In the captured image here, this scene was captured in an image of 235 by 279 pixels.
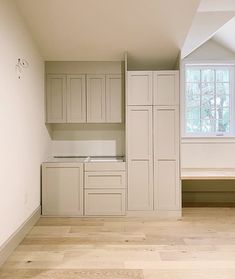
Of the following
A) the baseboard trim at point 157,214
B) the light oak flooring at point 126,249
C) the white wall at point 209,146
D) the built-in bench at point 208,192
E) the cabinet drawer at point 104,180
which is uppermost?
the white wall at point 209,146

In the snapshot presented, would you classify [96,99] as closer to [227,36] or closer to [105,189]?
[105,189]

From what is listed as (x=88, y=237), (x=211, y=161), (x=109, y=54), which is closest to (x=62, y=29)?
(x=109, y=54)

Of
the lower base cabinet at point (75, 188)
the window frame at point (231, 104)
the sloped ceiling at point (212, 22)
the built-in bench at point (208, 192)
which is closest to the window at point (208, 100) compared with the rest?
the window frame at point (231, 104)

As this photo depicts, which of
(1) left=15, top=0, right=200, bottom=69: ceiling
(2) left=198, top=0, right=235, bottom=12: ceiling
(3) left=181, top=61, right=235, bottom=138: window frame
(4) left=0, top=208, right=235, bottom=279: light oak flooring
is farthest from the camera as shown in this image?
(3) left=181, top=61, right=235, bottom=138: window frame

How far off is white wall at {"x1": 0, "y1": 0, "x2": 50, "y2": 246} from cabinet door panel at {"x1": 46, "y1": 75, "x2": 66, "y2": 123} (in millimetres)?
257

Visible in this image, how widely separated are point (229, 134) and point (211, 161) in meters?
0.54

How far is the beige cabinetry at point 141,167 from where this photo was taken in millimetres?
3789

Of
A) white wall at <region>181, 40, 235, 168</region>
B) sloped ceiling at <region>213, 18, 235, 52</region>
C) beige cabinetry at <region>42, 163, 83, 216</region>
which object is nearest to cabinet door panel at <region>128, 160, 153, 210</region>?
beige cabinetry at <region>42, 163, 83, 216</region>

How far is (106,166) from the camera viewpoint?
12.4 ft

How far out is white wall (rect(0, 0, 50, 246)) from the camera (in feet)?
8.15

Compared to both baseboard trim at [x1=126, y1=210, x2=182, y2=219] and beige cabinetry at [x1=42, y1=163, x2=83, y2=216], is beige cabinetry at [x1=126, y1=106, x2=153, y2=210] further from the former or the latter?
beige cabinetry at [x1=42, y1=163, x2=83, y2=216]

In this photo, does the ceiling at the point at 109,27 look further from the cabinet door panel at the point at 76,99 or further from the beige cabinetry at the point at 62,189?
the beige cabinetry at the point at 62,189

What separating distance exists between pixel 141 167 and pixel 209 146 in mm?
1488

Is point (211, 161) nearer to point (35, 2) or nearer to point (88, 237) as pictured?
point (88, 237)
